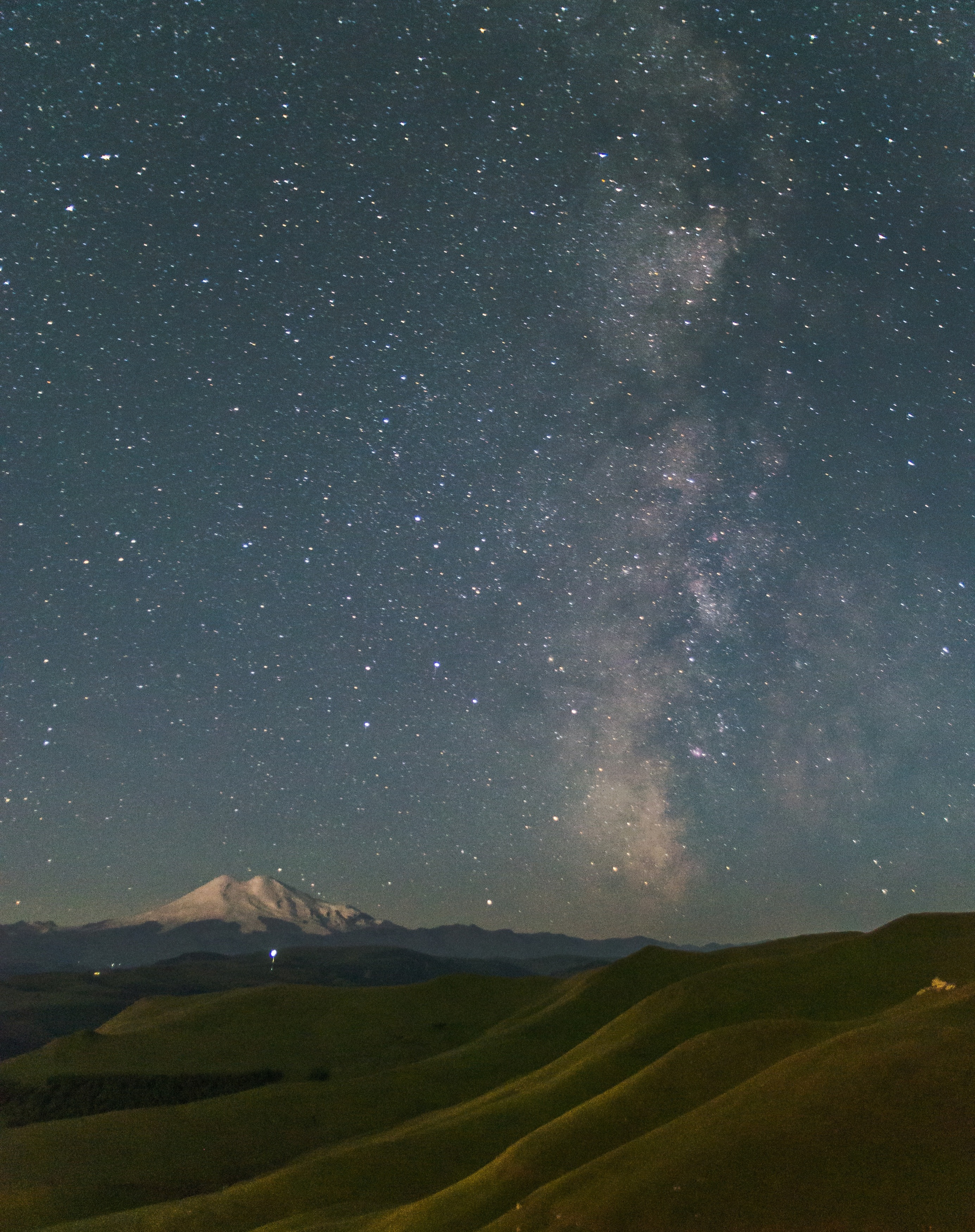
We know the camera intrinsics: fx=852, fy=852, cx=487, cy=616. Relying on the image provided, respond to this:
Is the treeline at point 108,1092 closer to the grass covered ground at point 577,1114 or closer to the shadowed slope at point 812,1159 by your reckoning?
the grass covered ground at point 577,1114

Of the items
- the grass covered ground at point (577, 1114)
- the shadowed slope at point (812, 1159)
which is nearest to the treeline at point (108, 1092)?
the grass covered ground at point (577, 1114)

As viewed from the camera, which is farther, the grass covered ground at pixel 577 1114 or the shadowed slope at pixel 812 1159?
the grass covered ground at pixel 577 1114

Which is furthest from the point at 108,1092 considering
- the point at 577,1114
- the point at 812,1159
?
the point at 812,1159

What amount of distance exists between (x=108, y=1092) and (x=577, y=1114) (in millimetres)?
50372

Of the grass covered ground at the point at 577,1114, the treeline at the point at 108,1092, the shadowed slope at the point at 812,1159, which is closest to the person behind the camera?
the shadowed slope at the point at 812,1159

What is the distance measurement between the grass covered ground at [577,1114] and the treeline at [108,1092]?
1782 millimetres

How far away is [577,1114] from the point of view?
35062 millimetres

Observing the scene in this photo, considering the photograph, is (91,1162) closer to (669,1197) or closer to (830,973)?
(669,1197)

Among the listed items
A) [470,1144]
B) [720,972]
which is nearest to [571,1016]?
[720,972]

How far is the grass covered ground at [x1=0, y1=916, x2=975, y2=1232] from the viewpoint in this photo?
79.3ft

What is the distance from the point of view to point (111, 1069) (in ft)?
235

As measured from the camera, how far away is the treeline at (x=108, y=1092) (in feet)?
214

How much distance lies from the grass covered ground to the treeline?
5.85ft

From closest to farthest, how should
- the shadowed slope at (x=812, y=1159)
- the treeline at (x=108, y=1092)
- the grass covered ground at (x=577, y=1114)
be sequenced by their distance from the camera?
the shadowed slope at (x=812, y=1159), the grass covered ground at (x=577, y=1114), the treeline at (x=108, y=1092)
